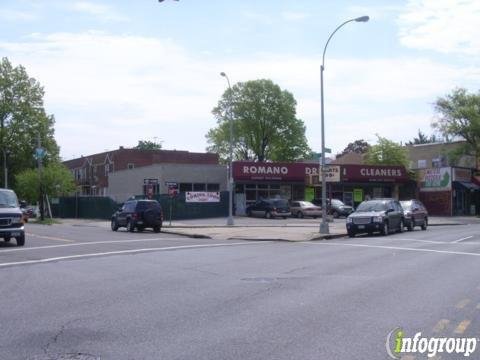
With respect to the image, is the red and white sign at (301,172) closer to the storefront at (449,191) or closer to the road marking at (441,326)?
the storefront at (449,191)

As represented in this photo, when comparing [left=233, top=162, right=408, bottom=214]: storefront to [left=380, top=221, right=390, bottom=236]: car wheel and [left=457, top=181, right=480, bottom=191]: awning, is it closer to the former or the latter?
[left=457, top=181, right=480, bottom=191]: awning

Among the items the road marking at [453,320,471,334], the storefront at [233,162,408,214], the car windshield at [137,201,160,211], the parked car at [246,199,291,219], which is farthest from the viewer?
the storefront at [233,162,408,214]

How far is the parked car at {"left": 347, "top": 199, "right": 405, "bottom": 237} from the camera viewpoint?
27166 millimetres

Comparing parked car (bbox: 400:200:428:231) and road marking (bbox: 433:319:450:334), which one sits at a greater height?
parked car (bbox: 400:200:428:231)

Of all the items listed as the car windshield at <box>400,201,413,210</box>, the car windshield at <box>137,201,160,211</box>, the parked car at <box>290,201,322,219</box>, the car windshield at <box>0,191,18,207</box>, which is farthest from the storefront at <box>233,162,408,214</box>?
the car windshield at <box>0,191,18,207</box>

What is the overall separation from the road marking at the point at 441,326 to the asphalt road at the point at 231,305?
1 centimetres

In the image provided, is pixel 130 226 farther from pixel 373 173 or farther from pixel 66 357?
pixel 373 173

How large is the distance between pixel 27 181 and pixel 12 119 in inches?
909

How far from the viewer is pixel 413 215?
32.1 metres

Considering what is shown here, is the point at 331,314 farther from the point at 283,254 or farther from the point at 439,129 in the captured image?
the point at 439,129

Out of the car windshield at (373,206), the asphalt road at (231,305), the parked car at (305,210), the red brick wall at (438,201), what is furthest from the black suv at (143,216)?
the red brick wall at (438,201)

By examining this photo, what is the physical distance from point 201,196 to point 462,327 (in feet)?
127

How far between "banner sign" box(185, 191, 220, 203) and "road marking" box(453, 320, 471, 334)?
37751mm

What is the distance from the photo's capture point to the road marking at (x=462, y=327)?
7.54 meters
